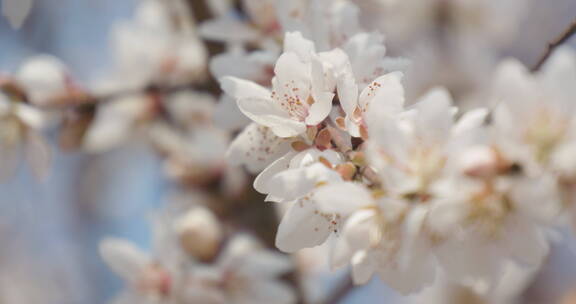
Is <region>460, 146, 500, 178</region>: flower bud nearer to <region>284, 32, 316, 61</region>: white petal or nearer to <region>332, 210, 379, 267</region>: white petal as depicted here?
<region>332, 210, 379, 267</region>: white petal

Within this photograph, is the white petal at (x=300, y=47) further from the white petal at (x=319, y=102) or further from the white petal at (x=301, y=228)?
the white petal at (x=301, y=228)

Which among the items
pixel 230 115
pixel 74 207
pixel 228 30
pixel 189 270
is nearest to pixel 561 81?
pixel 230 115

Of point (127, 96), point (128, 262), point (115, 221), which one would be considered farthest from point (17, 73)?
point (115, 221)

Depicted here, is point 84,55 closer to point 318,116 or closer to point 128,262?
point 128,262

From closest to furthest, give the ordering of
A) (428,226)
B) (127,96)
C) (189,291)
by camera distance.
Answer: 1. (428,226)
2. (189,291)
3. (127,96)

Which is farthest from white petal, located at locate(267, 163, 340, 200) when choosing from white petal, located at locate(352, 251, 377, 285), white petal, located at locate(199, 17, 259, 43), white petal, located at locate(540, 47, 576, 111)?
white petal, located at locate(199, 17, 259, 43)

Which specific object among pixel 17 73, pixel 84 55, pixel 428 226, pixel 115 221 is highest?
pixel 84 55
